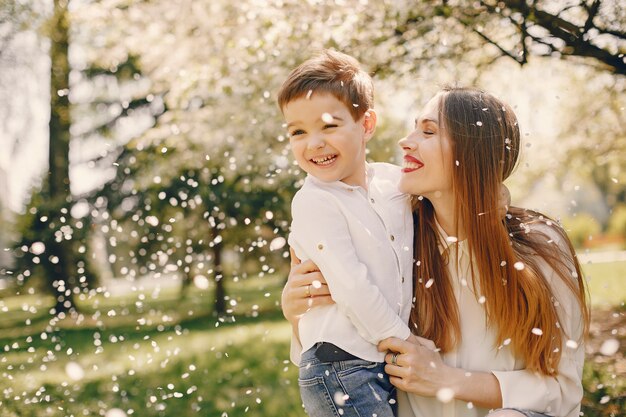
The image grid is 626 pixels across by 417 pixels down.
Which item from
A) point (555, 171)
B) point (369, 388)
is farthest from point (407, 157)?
point (555, 171)

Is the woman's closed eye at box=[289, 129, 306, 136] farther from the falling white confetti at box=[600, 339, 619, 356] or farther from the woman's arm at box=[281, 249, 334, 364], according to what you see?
the falling white confetti at box=[600, 339, 619, 356]

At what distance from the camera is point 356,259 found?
7.83ft

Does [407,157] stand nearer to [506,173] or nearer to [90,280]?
[506,173]

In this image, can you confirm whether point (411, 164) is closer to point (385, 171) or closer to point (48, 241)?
point (385, 171)

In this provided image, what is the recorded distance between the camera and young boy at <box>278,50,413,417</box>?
2.35m

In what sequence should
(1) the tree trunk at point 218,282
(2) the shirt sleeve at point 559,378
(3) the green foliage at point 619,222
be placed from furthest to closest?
(3) the green foliage at point 619,222
(1) the tree trunk at point 218,282
(2) the shirt sleeve at point 559,378

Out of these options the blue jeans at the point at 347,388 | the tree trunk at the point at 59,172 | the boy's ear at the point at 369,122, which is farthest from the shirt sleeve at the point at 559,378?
the tree trunk at the point at 59,172

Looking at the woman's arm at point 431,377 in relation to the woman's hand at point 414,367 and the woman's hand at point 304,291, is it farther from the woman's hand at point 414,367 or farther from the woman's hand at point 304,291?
the woman's hand at point 304,291

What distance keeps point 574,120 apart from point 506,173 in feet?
28.9

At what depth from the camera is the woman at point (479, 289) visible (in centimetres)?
242

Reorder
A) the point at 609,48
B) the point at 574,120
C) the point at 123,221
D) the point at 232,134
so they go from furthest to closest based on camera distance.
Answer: the point at 123,221
the point at 574,120
the point at 232,134
the point at 609,48

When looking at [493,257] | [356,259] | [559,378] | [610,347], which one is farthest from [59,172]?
[559,378]

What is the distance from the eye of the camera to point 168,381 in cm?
673

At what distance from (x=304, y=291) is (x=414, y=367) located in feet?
Result: 1.55
